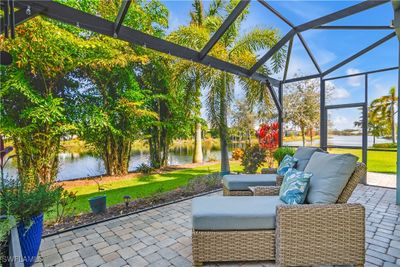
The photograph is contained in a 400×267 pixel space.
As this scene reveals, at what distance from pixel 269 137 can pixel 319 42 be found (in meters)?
3.22

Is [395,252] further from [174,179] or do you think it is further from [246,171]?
[174,179]

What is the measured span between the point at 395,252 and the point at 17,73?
7.03 meters

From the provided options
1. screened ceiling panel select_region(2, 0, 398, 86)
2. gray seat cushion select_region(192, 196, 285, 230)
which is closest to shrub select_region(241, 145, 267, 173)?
screened ceiling panel select_region(2, 0, 398, 86)

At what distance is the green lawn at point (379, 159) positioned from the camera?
19.0 feet

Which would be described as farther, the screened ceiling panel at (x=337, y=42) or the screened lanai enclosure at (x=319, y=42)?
the screened ceiling panel at (x=337, y=42)

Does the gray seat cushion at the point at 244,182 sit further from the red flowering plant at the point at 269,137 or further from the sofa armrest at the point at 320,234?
the red flowering plant at the point at 269,137

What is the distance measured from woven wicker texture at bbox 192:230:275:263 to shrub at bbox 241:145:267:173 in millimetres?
4469

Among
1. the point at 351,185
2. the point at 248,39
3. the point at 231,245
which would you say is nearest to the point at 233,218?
the point at 231,245

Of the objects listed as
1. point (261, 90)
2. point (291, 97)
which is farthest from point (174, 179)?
point (291, 97)

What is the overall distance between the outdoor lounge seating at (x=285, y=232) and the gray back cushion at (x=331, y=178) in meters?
0.07

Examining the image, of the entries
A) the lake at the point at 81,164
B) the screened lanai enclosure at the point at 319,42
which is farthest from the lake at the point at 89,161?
the screened lanai enclosure at the point at 319,42

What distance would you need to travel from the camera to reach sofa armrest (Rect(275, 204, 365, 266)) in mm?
2041

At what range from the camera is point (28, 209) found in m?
2.15

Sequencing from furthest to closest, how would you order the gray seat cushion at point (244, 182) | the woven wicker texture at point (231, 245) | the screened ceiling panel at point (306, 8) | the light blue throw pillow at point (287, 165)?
the screened ceiling panel at point (306, 8) → the gray seat cushion at point (244, 182) → the light blue throw pillow at point (287, 165) → the woven wicker texture at point (231, 245)
